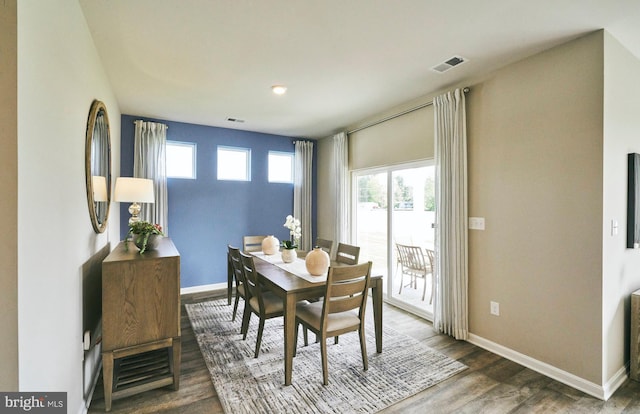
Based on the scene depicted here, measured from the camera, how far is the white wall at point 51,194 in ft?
3.73

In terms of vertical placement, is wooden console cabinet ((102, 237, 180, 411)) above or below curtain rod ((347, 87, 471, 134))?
below

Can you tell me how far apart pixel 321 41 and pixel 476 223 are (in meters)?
2.24

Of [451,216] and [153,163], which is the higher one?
[153,163]

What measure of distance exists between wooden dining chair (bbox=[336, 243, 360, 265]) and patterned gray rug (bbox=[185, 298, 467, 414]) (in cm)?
78

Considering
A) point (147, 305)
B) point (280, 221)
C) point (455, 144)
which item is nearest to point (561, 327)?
point (455, 144)

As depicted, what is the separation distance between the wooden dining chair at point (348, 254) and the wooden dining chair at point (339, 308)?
737 mm

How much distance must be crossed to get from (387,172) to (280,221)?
2232 millimetres

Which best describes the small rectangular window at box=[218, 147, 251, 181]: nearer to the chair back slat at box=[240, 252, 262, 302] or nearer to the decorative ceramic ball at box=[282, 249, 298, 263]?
the decorative ceramic ball at box=[282, 249, 298, 263]

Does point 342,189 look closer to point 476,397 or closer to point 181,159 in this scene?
point 181,159

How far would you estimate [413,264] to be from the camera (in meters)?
3.77

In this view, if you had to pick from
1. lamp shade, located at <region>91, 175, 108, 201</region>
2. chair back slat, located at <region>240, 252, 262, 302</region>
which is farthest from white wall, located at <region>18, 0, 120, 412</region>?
chair back slat, located at <region>240, 252, 262, 302</region>

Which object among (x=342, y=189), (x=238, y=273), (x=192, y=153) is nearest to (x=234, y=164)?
(x=192, y=153)

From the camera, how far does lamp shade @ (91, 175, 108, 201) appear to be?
2227 mm

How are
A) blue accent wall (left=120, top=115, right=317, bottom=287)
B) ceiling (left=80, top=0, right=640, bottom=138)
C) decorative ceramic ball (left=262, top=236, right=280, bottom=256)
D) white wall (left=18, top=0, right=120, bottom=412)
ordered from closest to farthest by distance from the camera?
1. white wall (left=18, top=0, right=120, bottom=412)
2. ceiling (left=80, top=0, right=640, bottom=138)
3. decorative ceramic ball (left=262, top=236, right=280, bottom=256)
4. blue accent wall (left=120, top=115, right=317, bottom=287)
